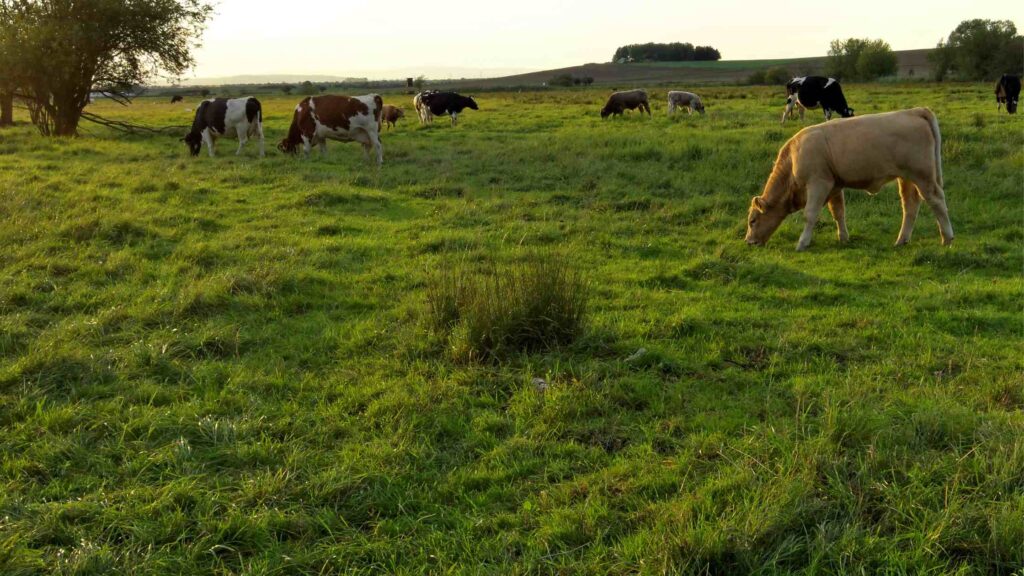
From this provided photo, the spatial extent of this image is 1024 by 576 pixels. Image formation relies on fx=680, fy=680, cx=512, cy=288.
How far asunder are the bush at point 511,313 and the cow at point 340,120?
1143 cm

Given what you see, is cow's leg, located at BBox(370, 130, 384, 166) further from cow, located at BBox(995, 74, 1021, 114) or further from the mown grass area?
cow, located at BBox(995, 74, 1021, 114)

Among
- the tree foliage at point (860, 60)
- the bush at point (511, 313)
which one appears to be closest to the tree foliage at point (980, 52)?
the tree foliage at point (860, 60)

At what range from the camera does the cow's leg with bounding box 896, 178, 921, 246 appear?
331 inches

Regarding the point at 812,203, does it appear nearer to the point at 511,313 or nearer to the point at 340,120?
the point at 511,313

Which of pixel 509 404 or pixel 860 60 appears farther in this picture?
pixel 860 60

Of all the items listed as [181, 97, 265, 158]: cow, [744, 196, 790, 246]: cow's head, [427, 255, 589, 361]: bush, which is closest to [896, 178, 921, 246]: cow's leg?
[744, 196, 790, 246]: cow's head

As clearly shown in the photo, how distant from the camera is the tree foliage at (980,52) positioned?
49375mm

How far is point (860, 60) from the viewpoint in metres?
57.4

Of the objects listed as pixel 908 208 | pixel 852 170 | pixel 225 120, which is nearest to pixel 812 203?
pixel 852 170

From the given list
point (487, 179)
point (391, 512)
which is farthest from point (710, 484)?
point (487, 179)

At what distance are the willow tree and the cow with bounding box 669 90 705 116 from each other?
59.4ft

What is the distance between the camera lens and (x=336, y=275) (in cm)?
733

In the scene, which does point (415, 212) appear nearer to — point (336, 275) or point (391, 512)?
point (336, 275)

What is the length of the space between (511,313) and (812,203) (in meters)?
5.12
